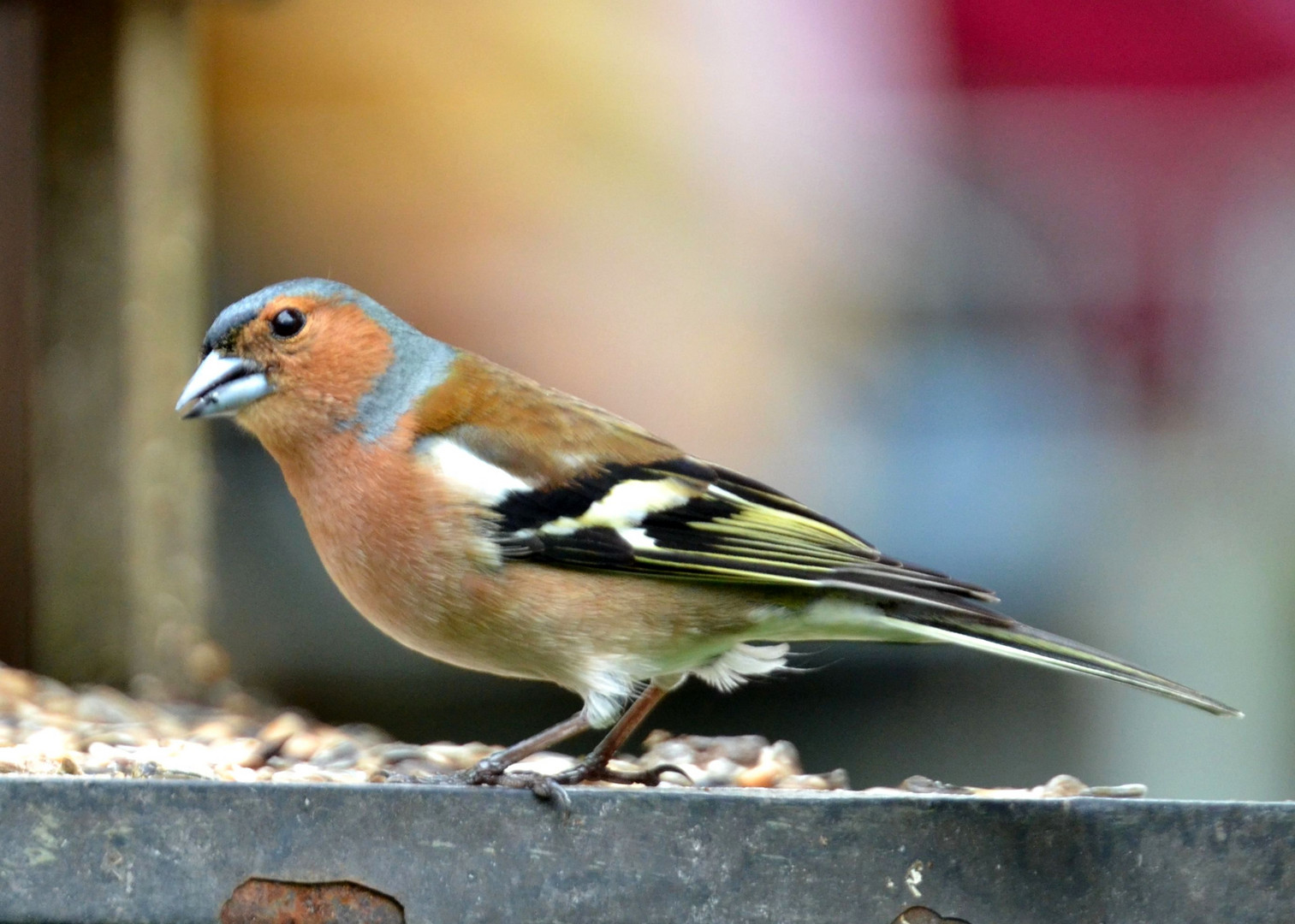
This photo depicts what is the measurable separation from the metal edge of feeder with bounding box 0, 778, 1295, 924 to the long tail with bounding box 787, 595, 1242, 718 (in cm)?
35

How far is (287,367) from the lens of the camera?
9.54 ft

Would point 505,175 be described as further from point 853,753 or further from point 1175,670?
point 1175,670

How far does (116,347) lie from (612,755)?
271 cm

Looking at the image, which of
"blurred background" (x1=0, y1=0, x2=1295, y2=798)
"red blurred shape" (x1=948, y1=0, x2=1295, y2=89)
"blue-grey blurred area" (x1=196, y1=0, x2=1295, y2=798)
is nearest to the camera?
"blurred background" (x1=0, y1=0, x2=1295, y2=798)

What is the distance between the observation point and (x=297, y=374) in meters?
2.91

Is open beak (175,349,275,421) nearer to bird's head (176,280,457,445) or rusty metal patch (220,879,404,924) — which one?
bird's head (176,280,457,445)

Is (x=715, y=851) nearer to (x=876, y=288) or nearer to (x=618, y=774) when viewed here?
(x=618, y=774)

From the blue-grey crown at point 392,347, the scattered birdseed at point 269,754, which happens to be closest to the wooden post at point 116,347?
the scattered birdseed at point 269,754

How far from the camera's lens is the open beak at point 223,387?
2.81 m

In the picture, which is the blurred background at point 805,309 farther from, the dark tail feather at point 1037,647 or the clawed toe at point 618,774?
the dark tail feather at point 1037,647

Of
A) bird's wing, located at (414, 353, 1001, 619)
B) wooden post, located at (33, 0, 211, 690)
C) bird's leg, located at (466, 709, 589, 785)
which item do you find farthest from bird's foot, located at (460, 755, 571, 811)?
wooden post, located at (33, 0, 211, 690)

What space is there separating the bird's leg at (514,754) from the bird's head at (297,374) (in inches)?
23.4

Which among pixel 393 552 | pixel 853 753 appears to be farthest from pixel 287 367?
pixel 853 753

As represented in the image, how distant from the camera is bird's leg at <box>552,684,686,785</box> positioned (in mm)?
2848
